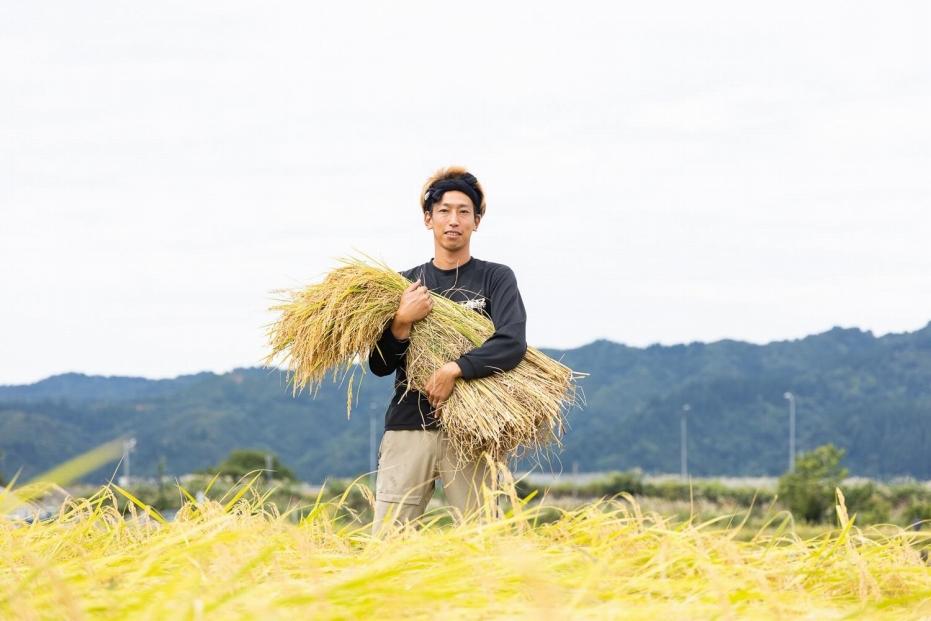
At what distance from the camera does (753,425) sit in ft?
477

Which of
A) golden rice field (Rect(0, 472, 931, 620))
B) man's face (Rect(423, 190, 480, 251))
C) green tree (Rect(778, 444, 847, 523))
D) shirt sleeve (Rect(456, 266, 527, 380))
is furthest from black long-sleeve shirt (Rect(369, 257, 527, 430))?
green tree (Rect(778, 444, 847, 523))

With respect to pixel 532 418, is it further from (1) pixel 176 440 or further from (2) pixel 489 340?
(1) pixel 176 440

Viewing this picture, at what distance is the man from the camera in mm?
4363

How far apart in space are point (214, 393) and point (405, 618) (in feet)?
484

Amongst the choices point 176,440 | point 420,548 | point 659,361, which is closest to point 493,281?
point 420,548

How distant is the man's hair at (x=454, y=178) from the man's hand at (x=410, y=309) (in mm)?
373

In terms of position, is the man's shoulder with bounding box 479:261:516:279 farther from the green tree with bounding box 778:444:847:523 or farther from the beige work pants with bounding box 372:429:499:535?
the green tree with bounding box 778:444:847:523

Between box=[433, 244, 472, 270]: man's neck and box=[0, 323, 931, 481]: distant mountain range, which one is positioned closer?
box=[433, 244, 472, 270]: man's neck

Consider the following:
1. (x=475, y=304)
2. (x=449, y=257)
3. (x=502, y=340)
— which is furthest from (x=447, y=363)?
(x=449, y=257)

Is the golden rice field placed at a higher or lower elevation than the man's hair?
lower

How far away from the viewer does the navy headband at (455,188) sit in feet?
15.0

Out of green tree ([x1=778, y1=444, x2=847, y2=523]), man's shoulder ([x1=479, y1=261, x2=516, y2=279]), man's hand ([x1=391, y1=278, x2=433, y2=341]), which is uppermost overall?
man's shoulder ([x1=479, y1=261, x2=516, y2=279])

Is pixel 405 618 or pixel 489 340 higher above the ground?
pixel 489 340

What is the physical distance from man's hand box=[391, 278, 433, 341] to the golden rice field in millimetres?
886
